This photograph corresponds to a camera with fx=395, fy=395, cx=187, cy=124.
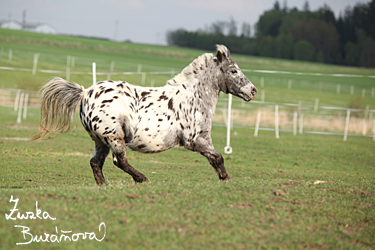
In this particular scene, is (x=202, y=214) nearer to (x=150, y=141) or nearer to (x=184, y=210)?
(x=184, y=210)

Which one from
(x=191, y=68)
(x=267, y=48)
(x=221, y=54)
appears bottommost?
(x=191, y=68)

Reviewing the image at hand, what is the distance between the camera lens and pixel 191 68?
7.27 m

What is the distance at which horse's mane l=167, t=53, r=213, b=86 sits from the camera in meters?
7.10

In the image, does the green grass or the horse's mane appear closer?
the green grass

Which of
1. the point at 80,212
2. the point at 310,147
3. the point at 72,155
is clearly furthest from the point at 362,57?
the point at 80,212

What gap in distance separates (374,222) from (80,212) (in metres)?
3.61

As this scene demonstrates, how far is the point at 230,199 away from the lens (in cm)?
543

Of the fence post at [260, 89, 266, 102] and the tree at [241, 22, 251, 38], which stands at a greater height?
the tree at [241, 22, 251, 38]

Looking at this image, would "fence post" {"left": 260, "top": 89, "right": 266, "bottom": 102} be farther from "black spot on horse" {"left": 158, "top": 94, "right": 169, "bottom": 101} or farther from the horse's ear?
"black spot on horse" {"left": 158, "top": 94, "right": 169, "bottom": 101}

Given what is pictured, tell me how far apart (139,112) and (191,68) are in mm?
1506

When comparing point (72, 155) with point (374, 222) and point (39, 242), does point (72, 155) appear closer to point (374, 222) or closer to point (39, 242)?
point (39, 242)

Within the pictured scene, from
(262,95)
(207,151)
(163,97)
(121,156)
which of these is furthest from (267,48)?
(121,156)

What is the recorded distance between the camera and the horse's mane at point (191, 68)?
7098 millimetres

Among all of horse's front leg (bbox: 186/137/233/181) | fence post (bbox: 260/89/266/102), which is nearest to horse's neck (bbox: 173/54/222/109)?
horse's front leg (bbox: 186/137/233/181)
